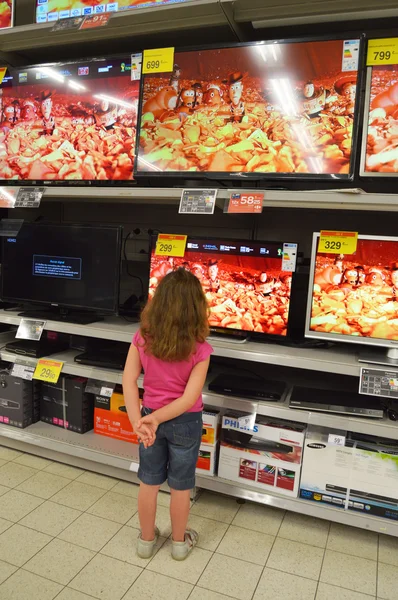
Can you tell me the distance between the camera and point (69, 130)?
2.74 meters

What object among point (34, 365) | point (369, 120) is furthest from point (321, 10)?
point (34, 365)

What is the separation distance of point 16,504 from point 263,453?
4.37ft

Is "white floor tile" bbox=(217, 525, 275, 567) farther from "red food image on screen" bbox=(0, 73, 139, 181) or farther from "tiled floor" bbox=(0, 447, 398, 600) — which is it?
"red food image on screen" bbox=(0, 73, 139, 181)

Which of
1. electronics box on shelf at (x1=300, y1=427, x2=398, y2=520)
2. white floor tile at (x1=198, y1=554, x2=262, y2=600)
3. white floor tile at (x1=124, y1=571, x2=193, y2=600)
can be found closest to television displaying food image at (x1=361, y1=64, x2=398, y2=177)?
electronics box on shelf at (x1=300, y1=427, x2=398, y2=520)

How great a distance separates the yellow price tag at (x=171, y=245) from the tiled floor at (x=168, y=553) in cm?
137

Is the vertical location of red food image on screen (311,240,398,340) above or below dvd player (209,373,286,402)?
above

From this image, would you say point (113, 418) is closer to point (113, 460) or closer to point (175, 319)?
point (113, 460)

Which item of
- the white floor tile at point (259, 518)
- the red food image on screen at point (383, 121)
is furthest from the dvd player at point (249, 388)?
the red food image on screen at point (383, 121)

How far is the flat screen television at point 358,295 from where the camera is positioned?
87.2 inches

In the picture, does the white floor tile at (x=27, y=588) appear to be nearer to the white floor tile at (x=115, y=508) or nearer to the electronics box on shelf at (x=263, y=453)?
the white floor tile at (x=115, y=508)

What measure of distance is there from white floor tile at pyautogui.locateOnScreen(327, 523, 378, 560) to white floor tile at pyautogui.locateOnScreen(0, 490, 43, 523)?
153cm

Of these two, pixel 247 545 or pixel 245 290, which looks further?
pixel 245 290

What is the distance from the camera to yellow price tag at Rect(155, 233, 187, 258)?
2605 mm

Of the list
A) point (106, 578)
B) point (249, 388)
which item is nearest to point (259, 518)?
point (249, 388)
